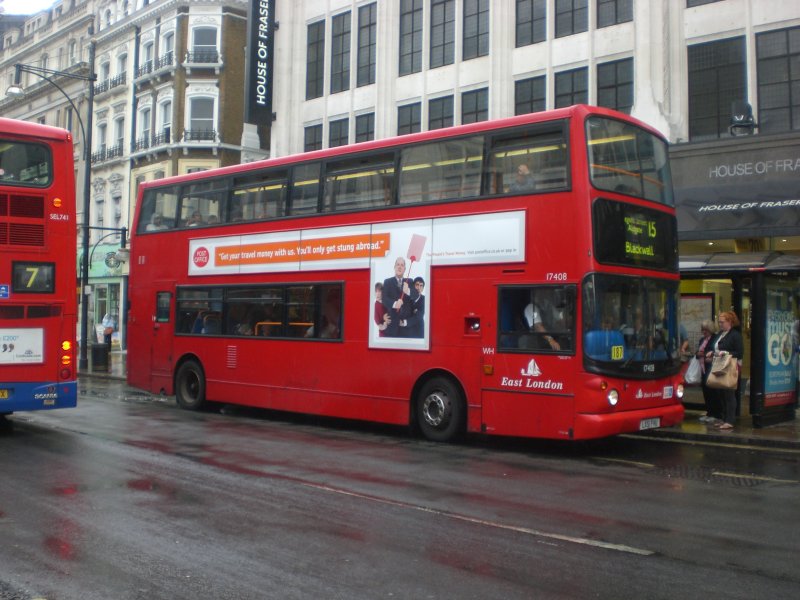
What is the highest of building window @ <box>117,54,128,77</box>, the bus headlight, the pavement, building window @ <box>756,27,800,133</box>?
building window @ <box>117,54,128,77</box>

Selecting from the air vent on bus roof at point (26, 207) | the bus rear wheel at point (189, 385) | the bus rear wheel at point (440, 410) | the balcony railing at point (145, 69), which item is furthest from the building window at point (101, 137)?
the bus rear wheel at point (440, 410)

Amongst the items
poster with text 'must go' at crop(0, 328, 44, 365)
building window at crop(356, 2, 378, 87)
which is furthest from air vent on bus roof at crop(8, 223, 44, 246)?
building window at crop(356, 2, 378, 87)

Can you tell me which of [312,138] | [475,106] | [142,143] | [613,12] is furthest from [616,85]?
[142,143]

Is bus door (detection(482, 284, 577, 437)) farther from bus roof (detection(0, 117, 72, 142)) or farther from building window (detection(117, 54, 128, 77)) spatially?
building window (detection(117, 54, 128, 77))

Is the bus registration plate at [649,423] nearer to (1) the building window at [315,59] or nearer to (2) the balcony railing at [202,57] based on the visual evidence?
(1) the building window at [315,59]

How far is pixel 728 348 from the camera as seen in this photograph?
1351 centimetres

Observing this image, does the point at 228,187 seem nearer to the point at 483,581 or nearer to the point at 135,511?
the point at 135,511

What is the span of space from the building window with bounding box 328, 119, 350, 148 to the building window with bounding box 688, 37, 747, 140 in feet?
39.8

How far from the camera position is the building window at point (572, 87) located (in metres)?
23.0

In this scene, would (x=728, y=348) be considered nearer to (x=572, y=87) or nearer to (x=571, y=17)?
(x=572, y=87)

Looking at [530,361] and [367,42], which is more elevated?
[367,42]

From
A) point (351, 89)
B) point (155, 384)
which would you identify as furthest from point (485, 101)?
point (155, 384)

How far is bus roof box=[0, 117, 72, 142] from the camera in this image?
489 inches

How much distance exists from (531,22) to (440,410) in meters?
15.4
